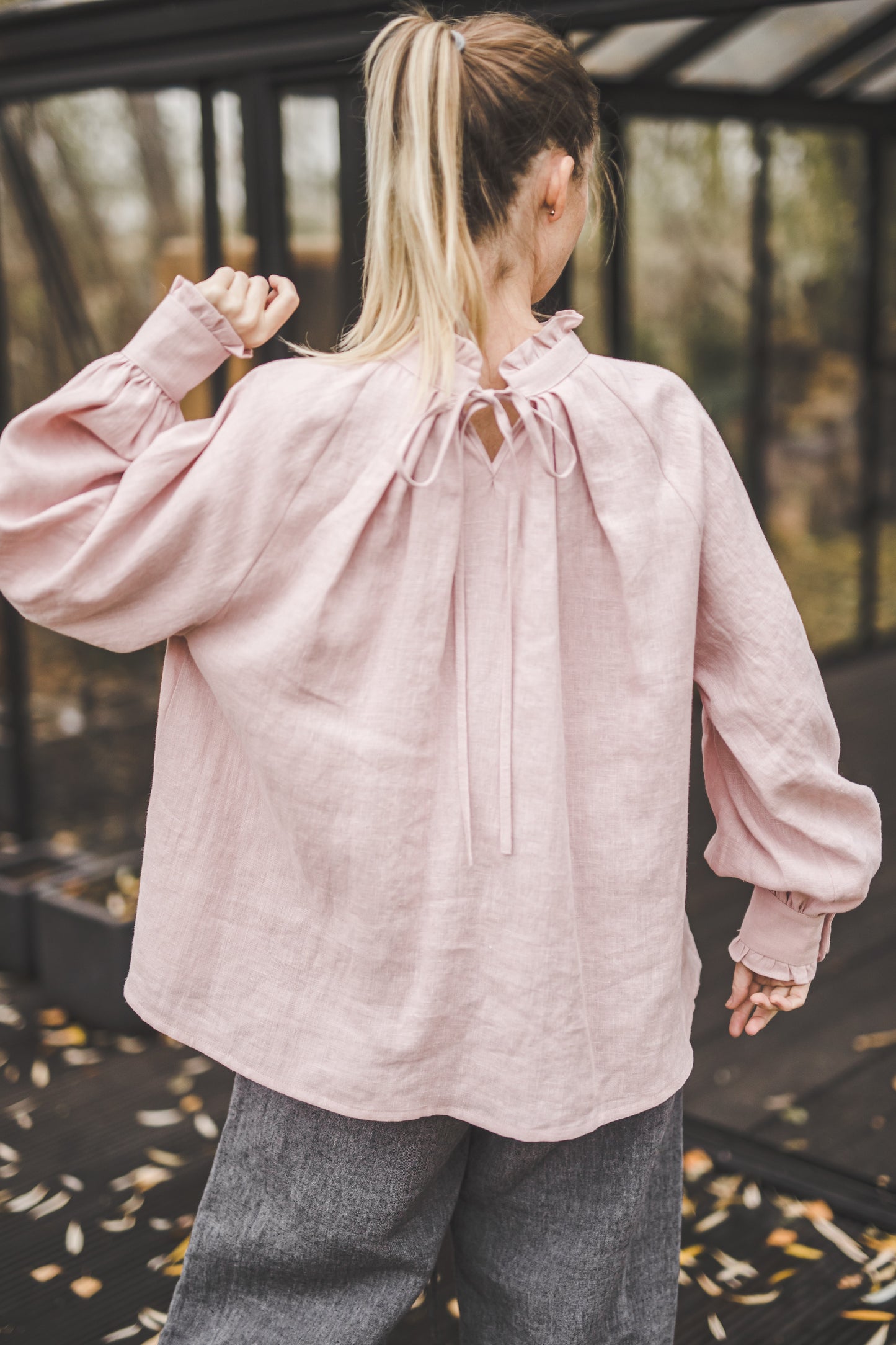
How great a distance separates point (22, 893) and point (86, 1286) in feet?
4.22

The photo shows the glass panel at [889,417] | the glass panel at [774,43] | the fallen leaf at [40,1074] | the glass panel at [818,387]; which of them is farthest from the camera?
the glass panel at [889,417]

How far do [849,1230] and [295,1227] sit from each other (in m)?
1.47

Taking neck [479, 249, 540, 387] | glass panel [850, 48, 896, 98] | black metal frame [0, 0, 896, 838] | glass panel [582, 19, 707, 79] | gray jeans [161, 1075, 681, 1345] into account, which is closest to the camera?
neck [479, 249, 540, 387]

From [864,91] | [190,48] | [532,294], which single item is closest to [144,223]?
[190,48]

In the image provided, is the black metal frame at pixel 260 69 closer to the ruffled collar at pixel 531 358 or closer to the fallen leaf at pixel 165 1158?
the ruffled collar at pixel 531 358

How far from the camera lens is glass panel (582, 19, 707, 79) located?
12.2 ft

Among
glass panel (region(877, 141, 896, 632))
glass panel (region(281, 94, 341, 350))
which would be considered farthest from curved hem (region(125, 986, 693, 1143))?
glass panel (region(877, 141, 896, 632))

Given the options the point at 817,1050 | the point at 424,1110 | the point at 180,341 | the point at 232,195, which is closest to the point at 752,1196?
the point at 817,1050

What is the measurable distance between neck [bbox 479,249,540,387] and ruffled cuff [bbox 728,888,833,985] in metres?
0.61

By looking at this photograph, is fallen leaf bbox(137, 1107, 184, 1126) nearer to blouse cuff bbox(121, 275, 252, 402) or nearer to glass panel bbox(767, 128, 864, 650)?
blouse cuff bbox(121, 275, 252, 402)

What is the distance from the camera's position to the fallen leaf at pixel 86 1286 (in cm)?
225

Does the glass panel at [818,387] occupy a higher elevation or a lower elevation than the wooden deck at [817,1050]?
higher

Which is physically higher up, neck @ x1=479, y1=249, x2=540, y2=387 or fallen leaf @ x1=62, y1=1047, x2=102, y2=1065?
neck @ x1=479, y1=249, x2=540, y2=387

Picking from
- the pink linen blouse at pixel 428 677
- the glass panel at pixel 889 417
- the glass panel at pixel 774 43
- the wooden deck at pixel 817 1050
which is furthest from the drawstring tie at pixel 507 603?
the glass panel at pixel 889 417
